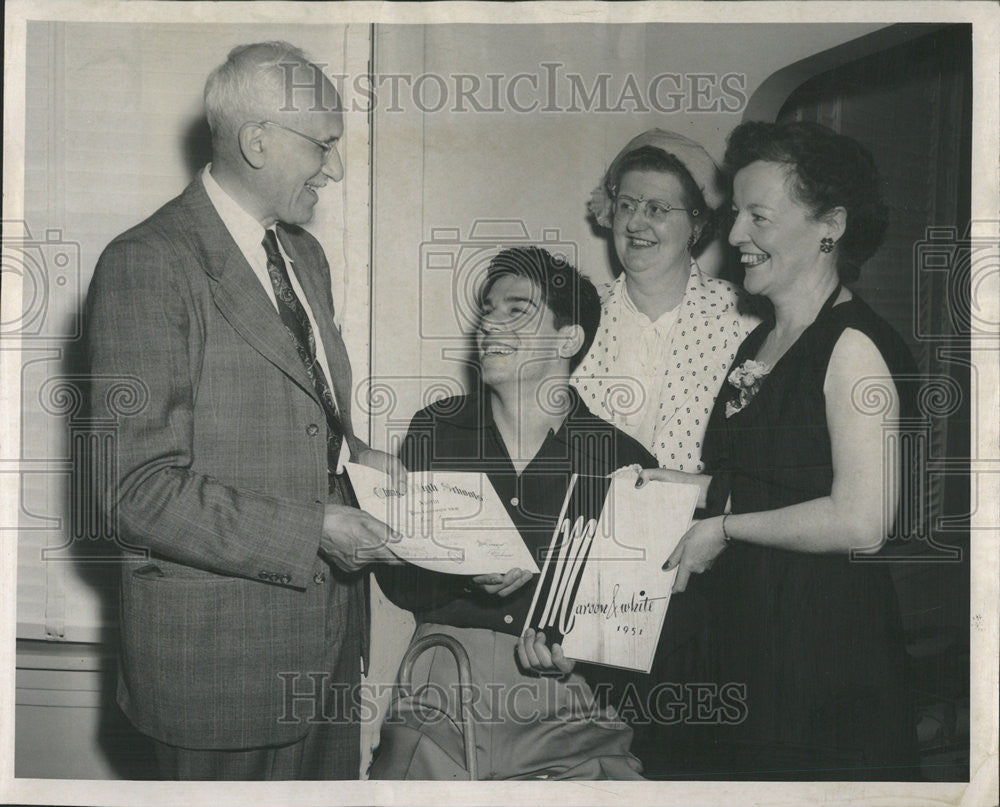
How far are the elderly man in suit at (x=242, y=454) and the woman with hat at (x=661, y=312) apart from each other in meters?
0.61

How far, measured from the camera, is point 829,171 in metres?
2.56

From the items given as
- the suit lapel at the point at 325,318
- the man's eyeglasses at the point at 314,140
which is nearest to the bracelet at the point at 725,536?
the suit lapel at the point at 325,318

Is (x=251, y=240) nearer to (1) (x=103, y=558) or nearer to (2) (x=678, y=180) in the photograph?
(1) (x=103, y=558)

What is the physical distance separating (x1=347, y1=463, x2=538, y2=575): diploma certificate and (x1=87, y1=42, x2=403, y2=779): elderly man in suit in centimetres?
6

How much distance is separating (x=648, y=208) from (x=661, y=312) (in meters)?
0.26

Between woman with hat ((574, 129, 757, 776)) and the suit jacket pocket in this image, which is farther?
woman with hat ((574, 129, 757, 776))

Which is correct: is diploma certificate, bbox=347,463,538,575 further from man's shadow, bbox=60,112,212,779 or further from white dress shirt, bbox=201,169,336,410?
man's shadow, bbox=60,112,212,779

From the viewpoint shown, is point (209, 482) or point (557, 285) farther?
point (557, 285)

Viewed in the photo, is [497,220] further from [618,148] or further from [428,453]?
[428,453]

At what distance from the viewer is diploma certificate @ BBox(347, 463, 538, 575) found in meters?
2.54

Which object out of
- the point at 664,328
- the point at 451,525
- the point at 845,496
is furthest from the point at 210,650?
the point at 845,496

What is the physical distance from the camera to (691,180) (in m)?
2.57

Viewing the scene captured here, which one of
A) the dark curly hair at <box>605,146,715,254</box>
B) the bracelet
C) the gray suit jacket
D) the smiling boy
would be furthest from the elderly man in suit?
the bracelet

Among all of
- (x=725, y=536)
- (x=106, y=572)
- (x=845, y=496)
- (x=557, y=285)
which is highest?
(x=557, y=285)
